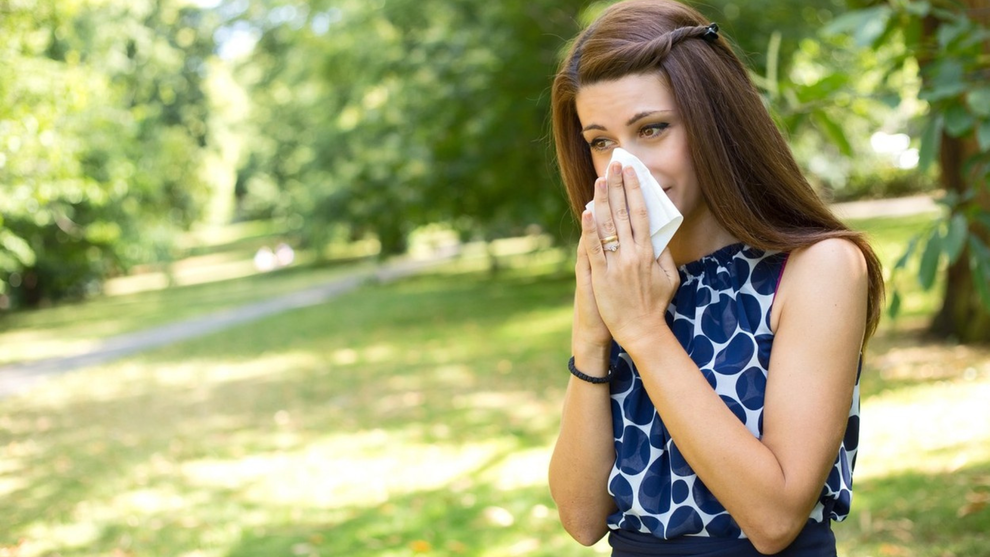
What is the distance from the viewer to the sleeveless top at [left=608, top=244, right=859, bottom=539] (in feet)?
5.50

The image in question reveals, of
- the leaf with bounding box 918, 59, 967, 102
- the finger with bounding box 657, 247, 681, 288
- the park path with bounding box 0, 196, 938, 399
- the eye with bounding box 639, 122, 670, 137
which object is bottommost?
the park path with bounding box 0, 196, 938, 399

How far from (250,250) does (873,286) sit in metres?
52.8

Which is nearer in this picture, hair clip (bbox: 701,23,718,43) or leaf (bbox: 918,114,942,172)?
hair clip (bbox: 701,23,718,43)

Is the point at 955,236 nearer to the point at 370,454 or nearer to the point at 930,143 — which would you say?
the point at 930,143

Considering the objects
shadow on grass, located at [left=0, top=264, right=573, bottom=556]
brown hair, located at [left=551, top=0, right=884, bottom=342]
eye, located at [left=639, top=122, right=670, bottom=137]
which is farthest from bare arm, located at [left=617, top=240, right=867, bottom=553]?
shadow on grass, located at [left=0, top=264, right=573, bottom=556]

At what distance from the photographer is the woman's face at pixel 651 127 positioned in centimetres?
169

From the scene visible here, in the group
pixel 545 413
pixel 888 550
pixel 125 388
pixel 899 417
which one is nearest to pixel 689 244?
pixel 888 550

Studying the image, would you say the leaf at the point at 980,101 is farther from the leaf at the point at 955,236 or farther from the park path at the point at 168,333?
the park path at the point at 168,333

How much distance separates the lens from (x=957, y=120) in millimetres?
3137

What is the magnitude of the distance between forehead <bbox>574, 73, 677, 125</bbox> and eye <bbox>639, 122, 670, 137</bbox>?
30 mm

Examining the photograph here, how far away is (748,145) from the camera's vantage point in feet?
5.70

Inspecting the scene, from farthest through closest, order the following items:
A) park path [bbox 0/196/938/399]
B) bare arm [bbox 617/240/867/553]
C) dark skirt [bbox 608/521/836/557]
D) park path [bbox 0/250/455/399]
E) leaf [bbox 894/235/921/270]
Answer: park path [bbox 0/196/938/399] → park path [bbox 0/250/455/399] → leaf [bbox 894/235/921/270] → dark skirt [bbox 608/521/836/557] → bare arm [bbox 617/240/867/553]

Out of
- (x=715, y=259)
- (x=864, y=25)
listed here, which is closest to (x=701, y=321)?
(x=715, y=259)

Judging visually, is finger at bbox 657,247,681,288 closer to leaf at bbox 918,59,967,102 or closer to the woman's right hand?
the woman's right hand
